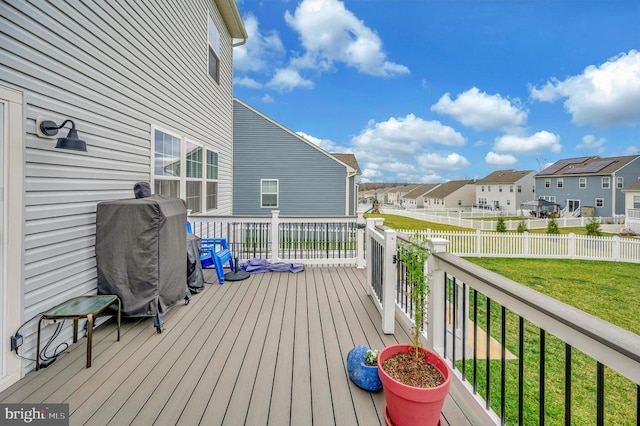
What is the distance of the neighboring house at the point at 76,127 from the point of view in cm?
214

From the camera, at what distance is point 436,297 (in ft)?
7.45

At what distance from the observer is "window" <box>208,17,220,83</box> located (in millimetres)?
6920

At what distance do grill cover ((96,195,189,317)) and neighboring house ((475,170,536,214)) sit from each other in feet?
119

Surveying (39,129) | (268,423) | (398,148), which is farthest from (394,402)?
(398,148)

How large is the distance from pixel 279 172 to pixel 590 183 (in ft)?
93.9

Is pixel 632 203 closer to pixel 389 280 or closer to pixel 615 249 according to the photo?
pixel 615 249

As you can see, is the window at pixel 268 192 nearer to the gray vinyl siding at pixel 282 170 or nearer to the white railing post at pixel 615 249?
the gray vinyl siding at pixel 282 170

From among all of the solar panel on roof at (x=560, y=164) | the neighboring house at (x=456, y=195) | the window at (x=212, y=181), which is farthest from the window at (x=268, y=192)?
the neighboring house at (x=456, y=195)

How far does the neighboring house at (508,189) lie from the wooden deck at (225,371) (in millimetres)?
Result: 35278

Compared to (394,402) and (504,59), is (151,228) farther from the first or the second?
(504,59)

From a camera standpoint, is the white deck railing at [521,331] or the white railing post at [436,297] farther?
the white railing post at [436,297]

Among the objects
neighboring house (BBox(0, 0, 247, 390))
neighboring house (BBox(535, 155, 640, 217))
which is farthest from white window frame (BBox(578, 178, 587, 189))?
neighboring house (BBox(0, 0, 247, 390))

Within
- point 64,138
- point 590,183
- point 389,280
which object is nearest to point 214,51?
point 64,138

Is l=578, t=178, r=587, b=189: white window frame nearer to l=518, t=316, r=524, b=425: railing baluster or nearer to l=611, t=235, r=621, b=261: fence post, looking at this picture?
l=611, t=235, r=621, b=261: fence post
